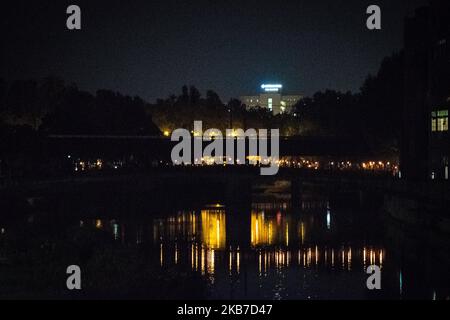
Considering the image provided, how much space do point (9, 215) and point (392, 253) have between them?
38.4 m

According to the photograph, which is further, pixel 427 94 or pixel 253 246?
pixel 427 94

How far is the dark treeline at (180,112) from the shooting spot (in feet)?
367

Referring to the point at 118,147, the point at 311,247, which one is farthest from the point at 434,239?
the point at 118,147

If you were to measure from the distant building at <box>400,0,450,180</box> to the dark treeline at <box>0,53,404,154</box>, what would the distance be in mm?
18420

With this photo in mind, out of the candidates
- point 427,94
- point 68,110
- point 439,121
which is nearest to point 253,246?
point 439,121

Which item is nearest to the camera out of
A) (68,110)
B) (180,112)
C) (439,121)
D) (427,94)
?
(439,121)

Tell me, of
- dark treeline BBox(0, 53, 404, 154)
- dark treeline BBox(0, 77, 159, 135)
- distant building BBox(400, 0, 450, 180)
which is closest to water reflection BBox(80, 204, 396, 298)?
distant building BBox(400, 0, 450, 180)

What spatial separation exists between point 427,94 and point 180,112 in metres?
111

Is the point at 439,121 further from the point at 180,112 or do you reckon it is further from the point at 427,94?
the point at 180,112

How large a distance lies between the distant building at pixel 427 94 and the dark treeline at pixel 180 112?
60.4 ft

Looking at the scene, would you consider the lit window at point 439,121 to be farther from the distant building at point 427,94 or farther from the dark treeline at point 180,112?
the dark treeline at point 180,112

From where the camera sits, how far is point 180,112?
190 meters

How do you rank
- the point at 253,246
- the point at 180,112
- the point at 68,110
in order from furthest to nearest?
the point at 180,112 → the point at 68,110 → the point at 253,246
